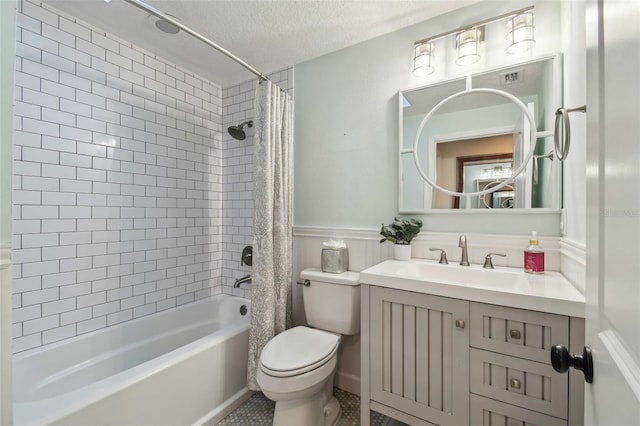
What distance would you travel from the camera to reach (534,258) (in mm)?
1297

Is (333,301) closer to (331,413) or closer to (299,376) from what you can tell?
(299,376)

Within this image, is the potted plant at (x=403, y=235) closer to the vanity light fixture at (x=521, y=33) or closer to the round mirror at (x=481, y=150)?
the round mirror at (x=481, y=150)

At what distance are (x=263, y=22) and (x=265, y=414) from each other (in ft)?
8.07

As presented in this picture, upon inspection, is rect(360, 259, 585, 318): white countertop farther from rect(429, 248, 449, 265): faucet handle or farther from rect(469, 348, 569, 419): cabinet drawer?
rect(469, 348, 569, 419): cabinet drawer

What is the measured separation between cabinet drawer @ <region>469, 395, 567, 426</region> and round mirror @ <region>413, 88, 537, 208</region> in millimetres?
950

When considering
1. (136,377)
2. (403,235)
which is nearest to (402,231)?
(403,235)

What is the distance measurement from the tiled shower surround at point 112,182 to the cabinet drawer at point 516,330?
6.11ft

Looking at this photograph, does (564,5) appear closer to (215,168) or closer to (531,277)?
(531,277)

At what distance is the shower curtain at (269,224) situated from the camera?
5.57ft

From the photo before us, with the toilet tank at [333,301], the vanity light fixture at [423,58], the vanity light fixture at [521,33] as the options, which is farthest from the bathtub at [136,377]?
the vanity light fixture at [521,33]

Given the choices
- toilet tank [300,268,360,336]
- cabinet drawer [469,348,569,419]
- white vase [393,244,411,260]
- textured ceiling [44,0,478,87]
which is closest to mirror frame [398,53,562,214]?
white vase [393,244,411,260]

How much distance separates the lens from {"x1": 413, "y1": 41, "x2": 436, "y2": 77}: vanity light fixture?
1.64 m

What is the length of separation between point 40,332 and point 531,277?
8.66 ft

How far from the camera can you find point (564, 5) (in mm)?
1312
